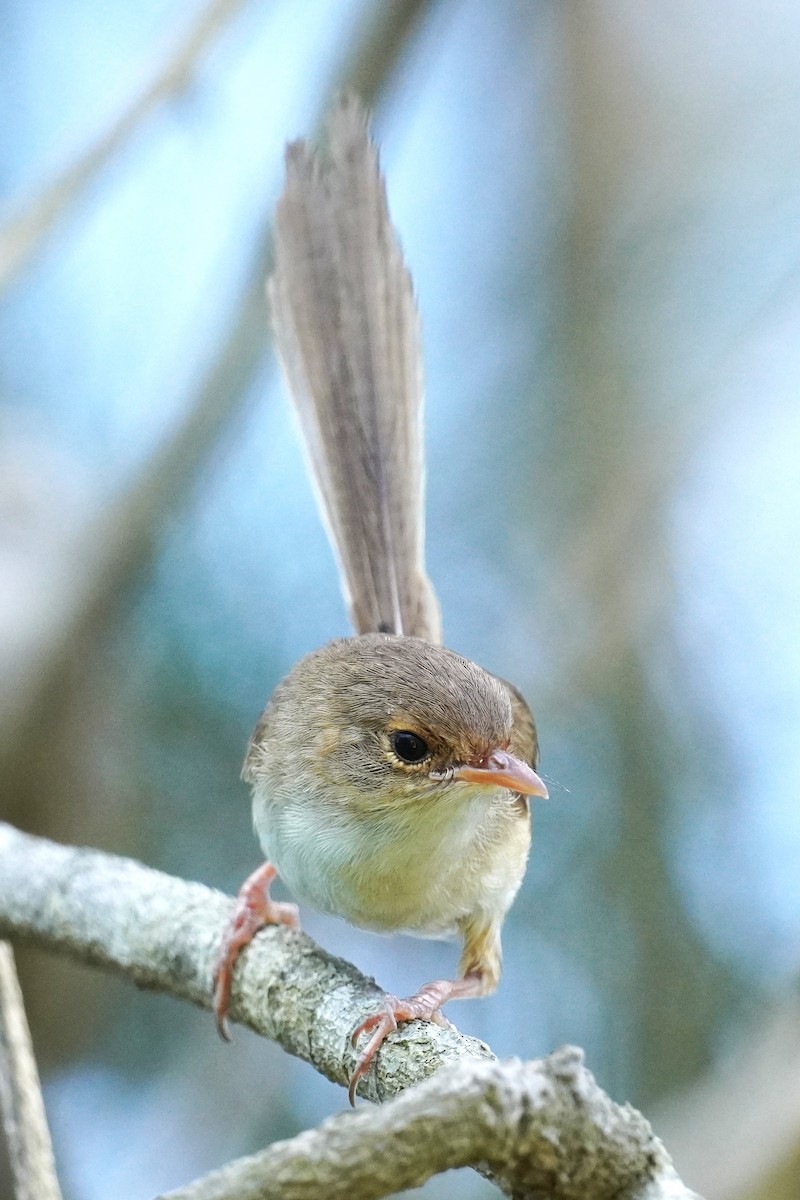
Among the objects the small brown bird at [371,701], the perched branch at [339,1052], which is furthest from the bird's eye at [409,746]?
the perched branch at [339,1052]

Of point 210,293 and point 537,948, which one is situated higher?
point 210,293

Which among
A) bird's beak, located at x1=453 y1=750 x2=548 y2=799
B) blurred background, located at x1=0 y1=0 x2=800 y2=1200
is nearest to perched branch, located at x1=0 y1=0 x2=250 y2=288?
blurred background, located at x1=0 y1=0 x2=800 y2=1200

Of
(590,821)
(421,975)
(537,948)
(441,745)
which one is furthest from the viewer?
(590,821)

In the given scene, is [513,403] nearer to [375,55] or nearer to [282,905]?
[375,55]

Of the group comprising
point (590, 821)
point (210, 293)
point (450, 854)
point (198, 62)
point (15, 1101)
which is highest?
point (198, 62)

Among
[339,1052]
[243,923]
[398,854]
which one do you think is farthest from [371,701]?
[339,1052]

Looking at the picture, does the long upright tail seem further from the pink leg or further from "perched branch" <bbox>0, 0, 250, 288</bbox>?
"perched branch" <bbox>0, 0, 250, 288</bbox>

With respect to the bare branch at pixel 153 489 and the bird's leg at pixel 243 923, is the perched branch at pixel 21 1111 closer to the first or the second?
the bird's leg at pixel 243 923

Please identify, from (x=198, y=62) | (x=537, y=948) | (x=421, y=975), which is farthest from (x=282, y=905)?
(x=198, y=62)
